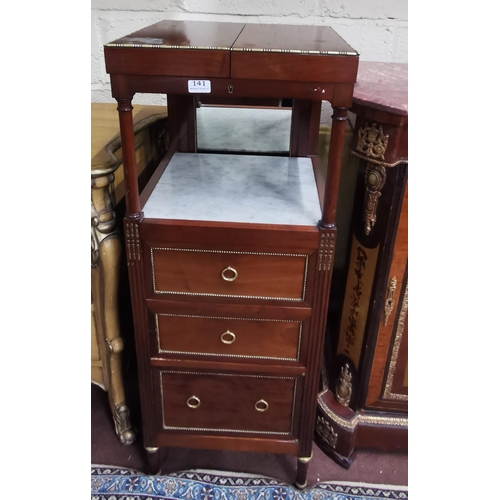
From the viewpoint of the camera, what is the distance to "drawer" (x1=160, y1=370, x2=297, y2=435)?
43.6 inches

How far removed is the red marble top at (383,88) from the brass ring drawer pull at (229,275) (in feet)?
1.43

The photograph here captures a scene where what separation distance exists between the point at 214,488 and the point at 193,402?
282mm

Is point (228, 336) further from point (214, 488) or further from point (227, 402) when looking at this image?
point (214, 488)

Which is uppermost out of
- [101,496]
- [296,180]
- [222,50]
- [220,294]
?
[222,50]

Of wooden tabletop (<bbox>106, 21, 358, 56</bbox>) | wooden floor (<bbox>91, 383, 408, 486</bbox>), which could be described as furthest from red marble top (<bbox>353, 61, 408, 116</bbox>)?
wooden floor (<bbox>91, 383, 408, 486</bbox>)

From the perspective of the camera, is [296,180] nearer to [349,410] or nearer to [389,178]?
[389,178]

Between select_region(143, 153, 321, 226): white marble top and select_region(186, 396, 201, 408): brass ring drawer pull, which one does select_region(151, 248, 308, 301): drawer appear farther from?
select_region(186, 396, 201, 408): brass ring drawer pull

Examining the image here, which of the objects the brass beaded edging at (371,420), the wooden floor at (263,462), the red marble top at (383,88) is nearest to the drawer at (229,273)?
the red marble top at (383,88)

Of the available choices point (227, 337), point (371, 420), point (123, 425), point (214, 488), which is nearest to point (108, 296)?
point (227, 337)

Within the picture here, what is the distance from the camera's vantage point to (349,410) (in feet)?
4.26

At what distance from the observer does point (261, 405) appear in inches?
44.6

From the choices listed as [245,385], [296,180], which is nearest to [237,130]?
[296,180]

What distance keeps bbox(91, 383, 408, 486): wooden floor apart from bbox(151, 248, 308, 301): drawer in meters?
0.60

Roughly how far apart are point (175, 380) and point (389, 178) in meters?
0.68
